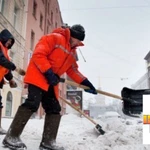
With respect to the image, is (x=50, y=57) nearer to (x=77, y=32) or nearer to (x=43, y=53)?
(x=43, y=53)

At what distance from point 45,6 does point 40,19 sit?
7.20 feet

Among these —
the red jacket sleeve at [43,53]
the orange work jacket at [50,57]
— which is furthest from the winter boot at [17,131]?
the red jacket sleeve at [43,53]

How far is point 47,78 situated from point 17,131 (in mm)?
585

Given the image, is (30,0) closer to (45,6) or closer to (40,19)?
(40,19)

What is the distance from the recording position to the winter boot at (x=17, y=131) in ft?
7.69

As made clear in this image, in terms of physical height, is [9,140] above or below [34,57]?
below

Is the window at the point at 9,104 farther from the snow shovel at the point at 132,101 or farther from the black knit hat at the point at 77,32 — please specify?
the black knit hat at the point at 77,32

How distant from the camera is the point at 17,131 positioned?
2416mm

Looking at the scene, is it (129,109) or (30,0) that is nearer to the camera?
(129,109)

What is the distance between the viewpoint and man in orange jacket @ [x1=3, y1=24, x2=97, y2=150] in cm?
242

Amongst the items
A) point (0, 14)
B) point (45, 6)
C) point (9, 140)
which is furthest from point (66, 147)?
point (45, 6)

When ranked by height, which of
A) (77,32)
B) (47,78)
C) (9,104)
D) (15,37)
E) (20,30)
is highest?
(20,30)

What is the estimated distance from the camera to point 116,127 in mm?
3830

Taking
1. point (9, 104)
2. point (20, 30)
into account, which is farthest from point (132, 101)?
point (20, 30)
